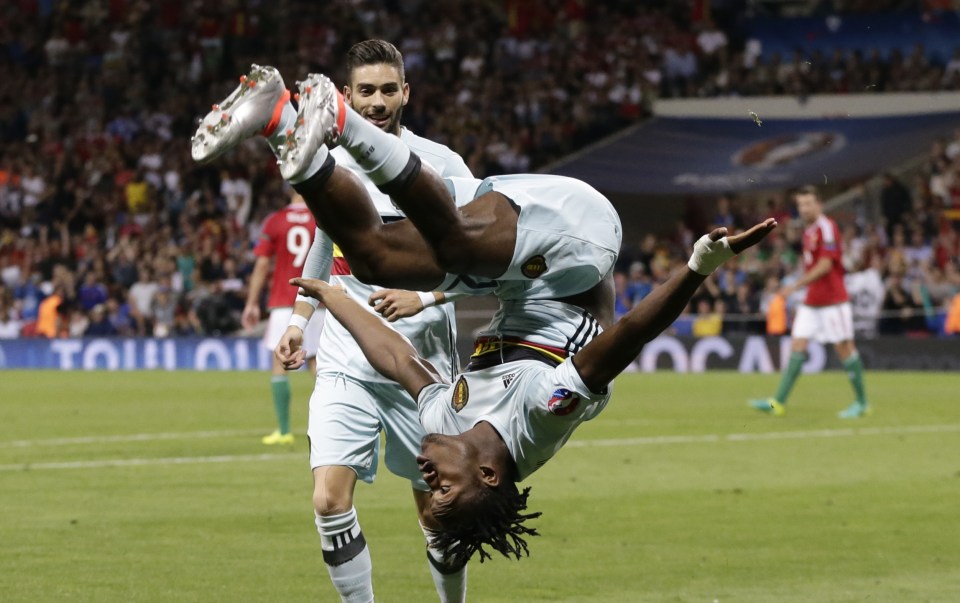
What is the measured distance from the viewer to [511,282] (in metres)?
5.82

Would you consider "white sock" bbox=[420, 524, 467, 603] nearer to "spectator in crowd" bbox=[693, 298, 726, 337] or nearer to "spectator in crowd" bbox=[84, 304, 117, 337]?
"spectator in crowd" bbox=[693, 298, 726, 337]

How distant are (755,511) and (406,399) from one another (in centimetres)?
396

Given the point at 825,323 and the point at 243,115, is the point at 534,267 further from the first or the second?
the point at 825,323

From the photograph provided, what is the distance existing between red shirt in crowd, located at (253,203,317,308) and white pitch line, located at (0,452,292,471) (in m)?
1.53

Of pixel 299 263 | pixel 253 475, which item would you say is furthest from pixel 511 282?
pixel 299 263

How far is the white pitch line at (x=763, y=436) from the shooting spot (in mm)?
14211

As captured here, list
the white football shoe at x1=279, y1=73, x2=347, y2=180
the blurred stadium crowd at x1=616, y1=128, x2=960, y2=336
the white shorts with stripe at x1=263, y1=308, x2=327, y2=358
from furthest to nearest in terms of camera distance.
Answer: the blurred stadium crowd at x1=616, y1=128, x2=960, y2=336 < the white shorts with stripe at x1=263, y1=308, x2=327, y2=358 < the white football shoe at x1=279, y1=73, x2=347, y2=180

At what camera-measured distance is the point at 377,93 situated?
6758mm

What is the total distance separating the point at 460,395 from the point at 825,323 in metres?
11.4

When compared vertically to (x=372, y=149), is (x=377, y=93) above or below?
below

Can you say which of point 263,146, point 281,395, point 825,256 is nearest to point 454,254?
point 281,395

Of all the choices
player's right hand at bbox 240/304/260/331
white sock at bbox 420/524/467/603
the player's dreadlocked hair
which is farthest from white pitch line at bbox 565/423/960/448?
the player's dreadlocked hair

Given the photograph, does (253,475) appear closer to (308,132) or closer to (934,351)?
(308,132)

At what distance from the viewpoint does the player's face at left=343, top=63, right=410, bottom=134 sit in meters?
6.74
